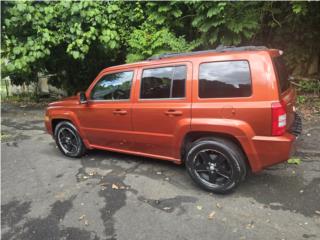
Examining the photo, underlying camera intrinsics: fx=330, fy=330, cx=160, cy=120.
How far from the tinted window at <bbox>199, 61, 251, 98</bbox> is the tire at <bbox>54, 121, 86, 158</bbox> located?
266 cm

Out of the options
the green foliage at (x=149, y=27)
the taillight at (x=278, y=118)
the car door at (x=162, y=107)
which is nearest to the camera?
the taillight at (x=278, y=118)

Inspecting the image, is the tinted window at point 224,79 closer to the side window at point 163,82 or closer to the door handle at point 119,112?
the side window at point 163,82

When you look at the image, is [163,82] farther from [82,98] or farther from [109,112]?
[82,98]

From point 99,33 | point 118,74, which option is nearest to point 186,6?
point 99,33

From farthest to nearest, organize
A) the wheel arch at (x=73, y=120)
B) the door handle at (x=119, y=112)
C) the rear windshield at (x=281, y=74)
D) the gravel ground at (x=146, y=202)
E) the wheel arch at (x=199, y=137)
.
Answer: the wheel arch at (x=73, y=120), the door handle at (x=119, y=112), the wheel arch at (x=199, y=137), the rear windshield at (x=281, y=74), the gravel ground at (x=146, y=202)

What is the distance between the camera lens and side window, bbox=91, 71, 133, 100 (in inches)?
200

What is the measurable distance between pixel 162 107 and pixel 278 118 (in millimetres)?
1559

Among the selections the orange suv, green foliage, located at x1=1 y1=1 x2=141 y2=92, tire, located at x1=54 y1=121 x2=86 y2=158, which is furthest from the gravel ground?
green foliage, located at x1=1 y1=1 x2=141 y2=92

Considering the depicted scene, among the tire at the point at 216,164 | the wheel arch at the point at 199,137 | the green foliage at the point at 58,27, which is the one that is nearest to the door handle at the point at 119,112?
the wheel arch at the point at 199,137

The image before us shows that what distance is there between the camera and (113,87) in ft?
17.3

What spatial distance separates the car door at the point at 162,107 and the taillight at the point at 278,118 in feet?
3.52

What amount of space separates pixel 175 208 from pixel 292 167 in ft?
6.72

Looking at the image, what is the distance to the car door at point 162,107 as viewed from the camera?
174 inches

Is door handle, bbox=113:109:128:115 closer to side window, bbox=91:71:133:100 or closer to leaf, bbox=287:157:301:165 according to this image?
side window, bbox=91:71:133:100
